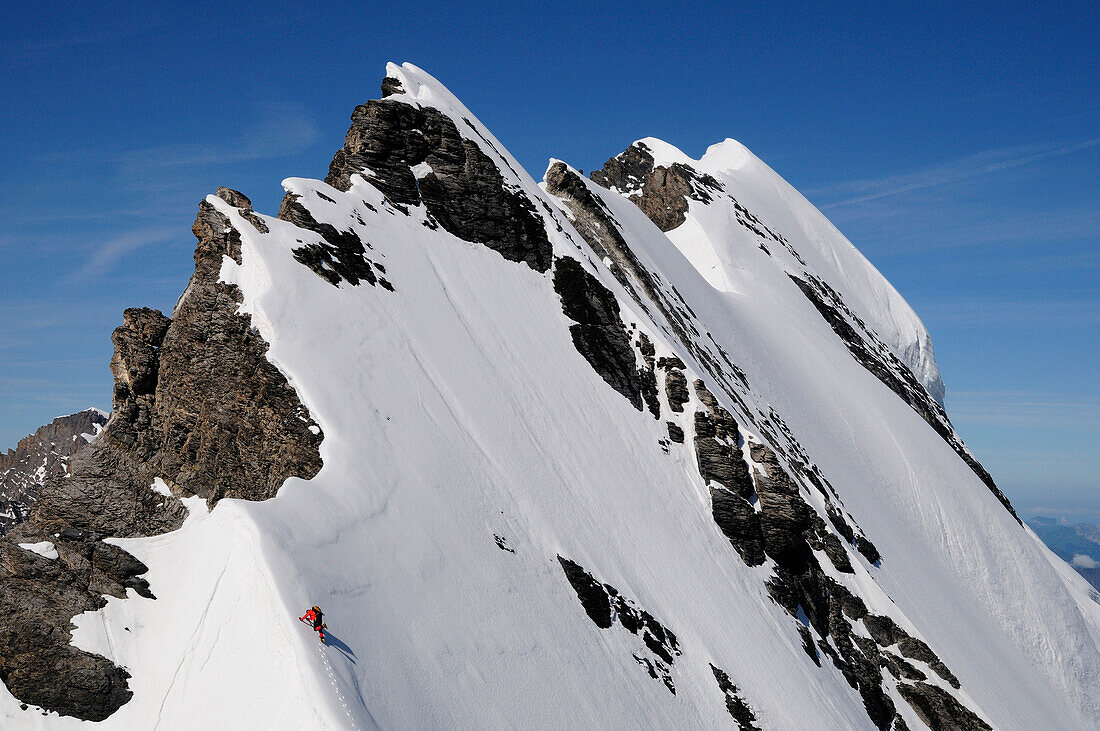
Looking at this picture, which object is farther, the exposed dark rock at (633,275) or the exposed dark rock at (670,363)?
the exposed dark rock at (633,275)

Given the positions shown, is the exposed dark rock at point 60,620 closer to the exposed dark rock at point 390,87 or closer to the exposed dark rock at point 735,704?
the exposed dark rock at point 735,704

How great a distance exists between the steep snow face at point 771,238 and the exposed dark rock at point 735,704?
1792 inches

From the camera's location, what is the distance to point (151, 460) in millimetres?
28766

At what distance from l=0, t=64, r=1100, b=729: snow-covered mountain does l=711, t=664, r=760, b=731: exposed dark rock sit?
0.11 meters

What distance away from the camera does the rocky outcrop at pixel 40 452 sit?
3962 inches

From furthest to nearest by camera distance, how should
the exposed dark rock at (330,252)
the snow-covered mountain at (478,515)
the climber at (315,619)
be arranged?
the exposed dark rock at (330,252) → the snow-covered mountain at (478,515) → the climber at (315,619)

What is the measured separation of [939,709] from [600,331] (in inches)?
885

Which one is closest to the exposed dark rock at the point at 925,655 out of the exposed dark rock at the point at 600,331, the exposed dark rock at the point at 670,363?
the exposed dark rock at the point at 600,331

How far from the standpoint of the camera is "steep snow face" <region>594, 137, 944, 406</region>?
237 feet

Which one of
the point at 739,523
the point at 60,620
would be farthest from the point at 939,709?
the point at 60,620

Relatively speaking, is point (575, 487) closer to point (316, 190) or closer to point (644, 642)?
point (644, 642)

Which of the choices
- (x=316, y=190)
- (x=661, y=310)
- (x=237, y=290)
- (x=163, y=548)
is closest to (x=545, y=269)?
(x=661, y=310)

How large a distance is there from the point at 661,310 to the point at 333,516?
2892 cm

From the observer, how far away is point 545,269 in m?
40.3
